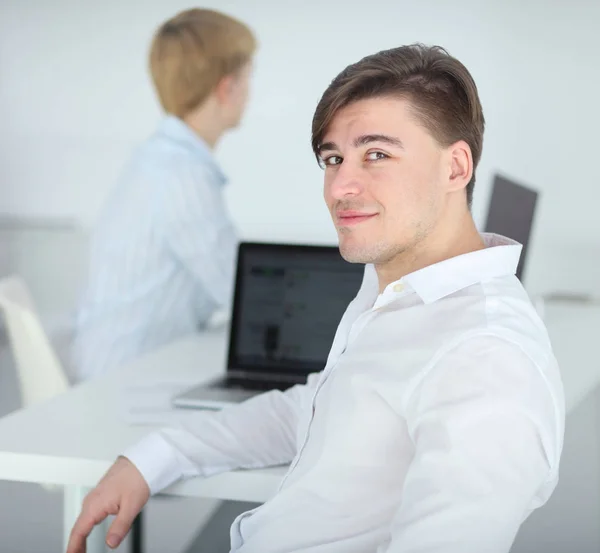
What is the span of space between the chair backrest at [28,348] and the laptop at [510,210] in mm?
1105

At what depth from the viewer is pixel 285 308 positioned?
2.10 meters

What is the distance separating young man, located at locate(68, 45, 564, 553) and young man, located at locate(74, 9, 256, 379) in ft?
5.02

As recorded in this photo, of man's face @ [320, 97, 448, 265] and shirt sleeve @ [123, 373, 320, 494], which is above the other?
man's face @ [320, 97, 448, 265]

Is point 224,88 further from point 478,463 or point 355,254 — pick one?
point 478,463

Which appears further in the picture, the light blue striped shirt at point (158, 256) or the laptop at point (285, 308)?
the light blue striped shirt at point (158, 256)

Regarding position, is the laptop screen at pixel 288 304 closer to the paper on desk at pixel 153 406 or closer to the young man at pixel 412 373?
the paper on desk at pixel 153 406

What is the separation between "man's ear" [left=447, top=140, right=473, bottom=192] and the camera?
1223mm

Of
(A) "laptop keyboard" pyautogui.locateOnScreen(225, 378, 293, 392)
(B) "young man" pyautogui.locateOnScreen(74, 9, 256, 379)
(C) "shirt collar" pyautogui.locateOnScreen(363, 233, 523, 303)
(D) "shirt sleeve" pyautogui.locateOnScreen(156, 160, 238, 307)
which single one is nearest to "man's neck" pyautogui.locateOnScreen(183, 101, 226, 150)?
(B) "young man" pyautogui.locateOnScreen(74, 9, 256, 379)

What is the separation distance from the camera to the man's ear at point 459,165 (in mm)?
1223

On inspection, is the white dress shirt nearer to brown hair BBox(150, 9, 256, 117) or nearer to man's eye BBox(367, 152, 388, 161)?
man's eye BBox(367, 152, 388, 161)

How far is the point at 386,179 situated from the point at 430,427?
0.35 meters

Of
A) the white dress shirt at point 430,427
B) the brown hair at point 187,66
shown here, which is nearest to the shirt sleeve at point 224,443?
the white dress shirt at point 430,427

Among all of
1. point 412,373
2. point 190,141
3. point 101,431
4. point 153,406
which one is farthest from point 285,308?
point 190,141

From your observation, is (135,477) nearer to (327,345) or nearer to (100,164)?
(327,345)
